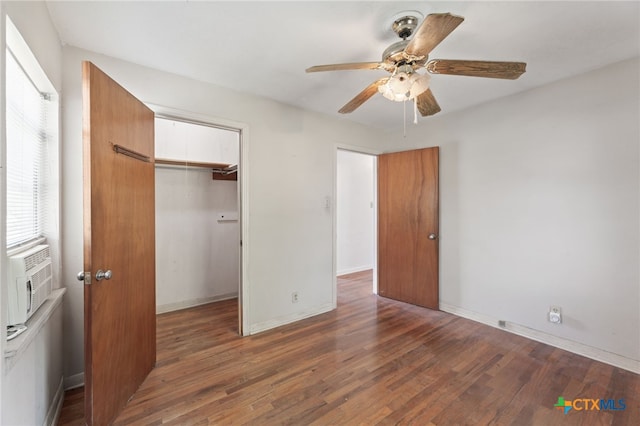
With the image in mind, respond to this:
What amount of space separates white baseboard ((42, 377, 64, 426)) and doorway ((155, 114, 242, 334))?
1.41 metres

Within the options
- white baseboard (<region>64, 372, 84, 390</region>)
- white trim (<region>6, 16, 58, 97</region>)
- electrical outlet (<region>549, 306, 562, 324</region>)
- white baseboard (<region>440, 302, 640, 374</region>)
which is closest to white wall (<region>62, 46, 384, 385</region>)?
white baseboard (<region>64, 372, 84, 390</region>)

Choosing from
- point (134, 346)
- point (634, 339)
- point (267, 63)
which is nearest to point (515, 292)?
point (634, 339)

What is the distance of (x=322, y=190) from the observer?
10.4 ft

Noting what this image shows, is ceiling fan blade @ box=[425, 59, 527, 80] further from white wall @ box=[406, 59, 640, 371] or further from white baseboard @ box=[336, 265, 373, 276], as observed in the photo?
white baseboard @ box=[336, 265, 373, 276]

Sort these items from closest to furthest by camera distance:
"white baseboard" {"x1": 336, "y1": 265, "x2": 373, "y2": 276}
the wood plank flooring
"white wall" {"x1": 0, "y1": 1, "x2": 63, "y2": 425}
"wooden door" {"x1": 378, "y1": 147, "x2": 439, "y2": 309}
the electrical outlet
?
"white wall" {"x1": 0, "y1": 1, "x2": 63, "y2": 425}
the wood plank flooring
the electrical outlet
"wooden door" {"x1": 378, "y1": 147, "x2": 439, "y2": 309}
"white baseboard" {"x1": 336, "y1": 265, "x2": 373, "y2": 276}

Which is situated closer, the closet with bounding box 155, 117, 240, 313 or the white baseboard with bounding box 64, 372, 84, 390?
the white baseboard with bounding box 64, 372, 84, 390

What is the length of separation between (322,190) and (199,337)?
201 centimetres

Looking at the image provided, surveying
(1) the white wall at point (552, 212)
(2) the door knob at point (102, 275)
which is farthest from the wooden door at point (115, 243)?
(1) the white wall at point (552, 212)

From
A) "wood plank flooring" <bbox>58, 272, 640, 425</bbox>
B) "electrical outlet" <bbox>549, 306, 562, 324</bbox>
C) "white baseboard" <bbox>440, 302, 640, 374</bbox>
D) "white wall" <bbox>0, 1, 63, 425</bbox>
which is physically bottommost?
"wood plank flooring" <bbox>58, 272, 640, 425</bbox>

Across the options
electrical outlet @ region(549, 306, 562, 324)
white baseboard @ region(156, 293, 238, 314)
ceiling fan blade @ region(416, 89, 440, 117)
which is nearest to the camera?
ceiling fan blade @ region(416, 89, 440, 117)

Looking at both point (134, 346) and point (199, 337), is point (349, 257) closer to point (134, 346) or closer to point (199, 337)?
point (199, 337)

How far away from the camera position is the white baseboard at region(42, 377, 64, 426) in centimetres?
146

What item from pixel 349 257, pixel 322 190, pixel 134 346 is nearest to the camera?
pixel 134 346

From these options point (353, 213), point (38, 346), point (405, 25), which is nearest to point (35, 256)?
point (38, 346)
